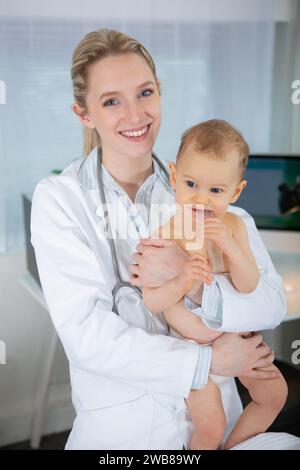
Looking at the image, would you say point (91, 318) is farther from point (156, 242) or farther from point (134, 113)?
point (134, 113)

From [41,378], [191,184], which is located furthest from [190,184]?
[41,378]

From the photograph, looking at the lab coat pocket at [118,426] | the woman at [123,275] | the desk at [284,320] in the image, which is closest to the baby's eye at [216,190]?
the woman at [123,275]

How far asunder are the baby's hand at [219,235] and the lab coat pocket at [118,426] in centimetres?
34

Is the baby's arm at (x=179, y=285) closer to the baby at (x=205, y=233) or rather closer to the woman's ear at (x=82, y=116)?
the baby at (x=205, y=233)

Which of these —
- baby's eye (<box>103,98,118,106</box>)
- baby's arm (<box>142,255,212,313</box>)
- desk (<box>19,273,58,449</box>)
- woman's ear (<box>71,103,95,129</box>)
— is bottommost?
desk (<box>19,273,58,449</box>)

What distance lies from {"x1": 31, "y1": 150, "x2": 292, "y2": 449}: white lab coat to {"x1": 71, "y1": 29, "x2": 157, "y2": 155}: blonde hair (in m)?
0.10

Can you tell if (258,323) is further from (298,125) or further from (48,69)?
(48,69)

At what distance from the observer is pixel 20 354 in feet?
5.08

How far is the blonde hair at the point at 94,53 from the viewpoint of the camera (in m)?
1.25

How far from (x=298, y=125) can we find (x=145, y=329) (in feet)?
1.93

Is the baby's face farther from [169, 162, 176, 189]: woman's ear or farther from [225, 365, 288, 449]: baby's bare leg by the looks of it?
[225, 365, 288, 449]: baby's bare leg

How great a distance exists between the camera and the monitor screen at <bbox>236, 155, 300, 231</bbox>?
1435 mm

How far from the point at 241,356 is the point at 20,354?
0.57m

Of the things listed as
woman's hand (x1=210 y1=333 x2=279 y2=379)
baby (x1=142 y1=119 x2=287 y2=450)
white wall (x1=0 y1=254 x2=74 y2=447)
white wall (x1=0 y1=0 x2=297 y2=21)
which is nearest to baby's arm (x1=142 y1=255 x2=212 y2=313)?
baby (x1=142 y1=119 x2=287 y2=450)
